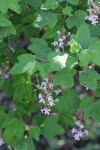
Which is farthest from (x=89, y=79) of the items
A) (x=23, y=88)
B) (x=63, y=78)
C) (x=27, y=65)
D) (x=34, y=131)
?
(x=23, y=88)

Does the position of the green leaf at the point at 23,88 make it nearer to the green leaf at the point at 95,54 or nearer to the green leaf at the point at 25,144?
the green leaf at the point at 25,144

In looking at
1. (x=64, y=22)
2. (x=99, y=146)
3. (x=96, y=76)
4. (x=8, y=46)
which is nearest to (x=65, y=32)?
(x=64, y=22)

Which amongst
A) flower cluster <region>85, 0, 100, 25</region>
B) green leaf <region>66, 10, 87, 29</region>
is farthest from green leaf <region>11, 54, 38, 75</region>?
flower cluster <region>85, 0, 100, 25</region>

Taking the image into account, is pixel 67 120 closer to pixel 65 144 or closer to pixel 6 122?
pixel 6 122

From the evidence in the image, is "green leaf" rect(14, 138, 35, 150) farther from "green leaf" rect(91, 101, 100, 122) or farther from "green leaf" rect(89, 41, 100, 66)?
"green leaf" rect(89, 41, 100, 66)

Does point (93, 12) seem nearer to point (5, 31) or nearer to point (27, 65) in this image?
point (5, 31)

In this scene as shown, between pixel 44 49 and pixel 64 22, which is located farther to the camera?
pixel 64 22
